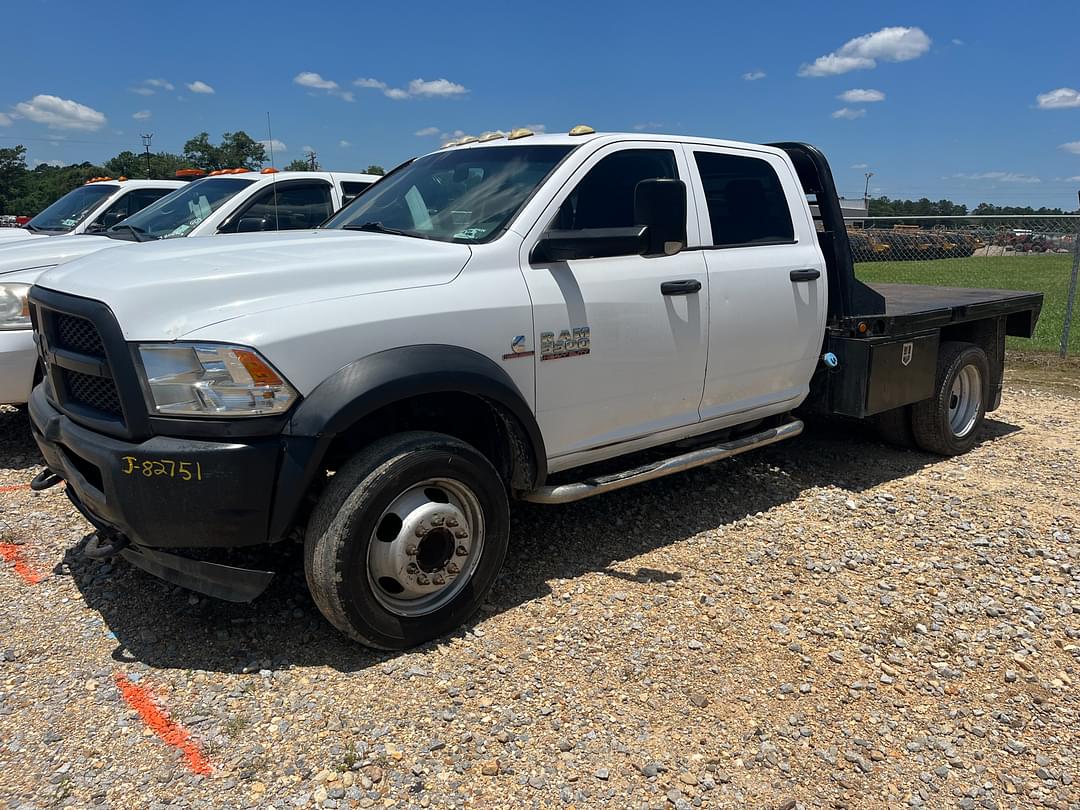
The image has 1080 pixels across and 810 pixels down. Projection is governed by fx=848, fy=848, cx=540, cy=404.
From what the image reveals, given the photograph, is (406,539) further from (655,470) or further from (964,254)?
(964,254)

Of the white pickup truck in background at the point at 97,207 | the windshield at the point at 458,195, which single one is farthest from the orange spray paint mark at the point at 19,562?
the white pickup truck in background at the point at 97,207

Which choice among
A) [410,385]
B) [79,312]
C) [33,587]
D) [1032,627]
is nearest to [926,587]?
[1032,627]

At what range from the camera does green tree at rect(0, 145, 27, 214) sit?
6512cm

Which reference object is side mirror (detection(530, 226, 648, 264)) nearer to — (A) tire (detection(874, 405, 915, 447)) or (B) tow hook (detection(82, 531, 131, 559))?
(B) tow hook (detection(82, 531, 131, 559))

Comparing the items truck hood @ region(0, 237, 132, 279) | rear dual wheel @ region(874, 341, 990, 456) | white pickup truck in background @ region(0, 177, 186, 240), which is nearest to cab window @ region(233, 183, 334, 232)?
truck hood @ region(0, 237, 132, 279)

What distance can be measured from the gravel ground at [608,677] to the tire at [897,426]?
1.37 m

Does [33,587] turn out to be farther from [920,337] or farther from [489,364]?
[920,337]

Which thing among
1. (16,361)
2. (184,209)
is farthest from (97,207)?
(16,361)

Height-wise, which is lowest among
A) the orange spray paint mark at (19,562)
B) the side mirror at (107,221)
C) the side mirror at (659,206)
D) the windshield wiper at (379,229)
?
the orange spray paint mark at (19,562)

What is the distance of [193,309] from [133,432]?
1.58ft

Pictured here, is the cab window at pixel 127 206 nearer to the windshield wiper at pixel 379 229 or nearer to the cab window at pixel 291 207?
the cab window at pixel 291 207

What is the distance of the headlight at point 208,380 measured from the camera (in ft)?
9.59

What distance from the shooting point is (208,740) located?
2.86m

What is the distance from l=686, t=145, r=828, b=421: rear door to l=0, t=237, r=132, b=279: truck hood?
3.76 m
